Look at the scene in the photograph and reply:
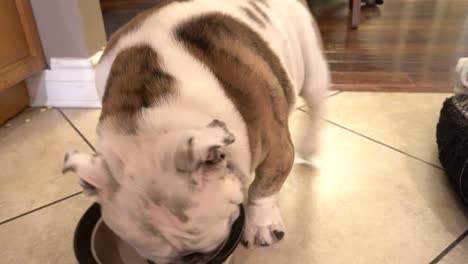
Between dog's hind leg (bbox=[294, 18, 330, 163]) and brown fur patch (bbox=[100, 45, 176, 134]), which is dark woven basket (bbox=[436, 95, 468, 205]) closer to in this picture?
dog's hind leg (bbox=[294, 18, 330, 163])

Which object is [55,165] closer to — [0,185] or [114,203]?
[0,185]

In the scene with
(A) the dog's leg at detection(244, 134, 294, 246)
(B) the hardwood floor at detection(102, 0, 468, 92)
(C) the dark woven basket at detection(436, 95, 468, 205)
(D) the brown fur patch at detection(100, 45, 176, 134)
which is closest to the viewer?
(D) the brown fur patch at detection(100, 45, 176, 134)

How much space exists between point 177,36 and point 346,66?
4.84ft

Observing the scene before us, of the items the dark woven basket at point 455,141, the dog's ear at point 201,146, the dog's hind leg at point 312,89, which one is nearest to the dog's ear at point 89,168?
the dog's ear at point 201,146

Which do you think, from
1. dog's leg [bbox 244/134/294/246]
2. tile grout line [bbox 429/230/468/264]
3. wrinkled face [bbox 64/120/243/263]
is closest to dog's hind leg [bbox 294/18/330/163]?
dog's leg [bbox 244/134/294/246]

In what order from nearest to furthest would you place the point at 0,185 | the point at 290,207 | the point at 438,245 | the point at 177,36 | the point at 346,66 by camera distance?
the point at 177,36 → the point at 438,245 → the point at 290,207 → the point at 0,185 → the point at 346,66

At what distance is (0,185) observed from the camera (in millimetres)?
1346

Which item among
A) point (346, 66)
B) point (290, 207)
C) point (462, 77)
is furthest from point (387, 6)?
point (290, 207)

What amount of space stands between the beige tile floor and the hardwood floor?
0.96 feet

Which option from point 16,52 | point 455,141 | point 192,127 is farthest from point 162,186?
point 16,52

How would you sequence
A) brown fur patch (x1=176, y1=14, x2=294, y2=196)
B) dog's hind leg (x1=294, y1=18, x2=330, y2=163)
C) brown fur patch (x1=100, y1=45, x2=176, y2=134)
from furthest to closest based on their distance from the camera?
dog's hind leg (x1=294, y1=18, x2=330, y2=163), brown fur patch (x1=176, y1=14, x2=294, y2=196), brown fur patch (x1=100, y1=45, x2=176, y2=134)

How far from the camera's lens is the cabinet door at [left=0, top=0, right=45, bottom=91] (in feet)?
5.14

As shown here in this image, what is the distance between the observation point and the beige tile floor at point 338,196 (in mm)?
1072

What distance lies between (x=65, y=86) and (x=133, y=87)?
3.74ft
